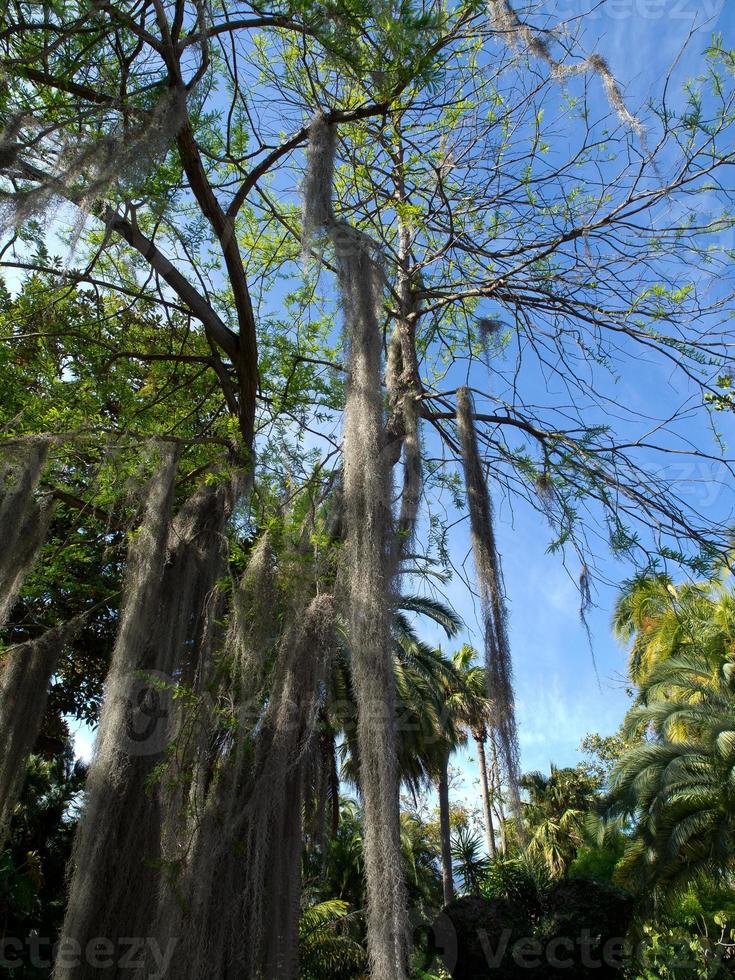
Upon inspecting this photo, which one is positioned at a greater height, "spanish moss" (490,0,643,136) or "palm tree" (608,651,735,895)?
"spanish moss" (490,0,643,136)

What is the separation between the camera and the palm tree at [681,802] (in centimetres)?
880

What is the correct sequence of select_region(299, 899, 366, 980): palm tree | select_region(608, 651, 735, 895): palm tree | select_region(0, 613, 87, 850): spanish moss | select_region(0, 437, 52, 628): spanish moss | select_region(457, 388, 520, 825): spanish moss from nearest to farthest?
select_region(457, 388, 520, 825): spanish moss < select_region(0, 437, 52, 628): spanish moss < select_region(0, 613, 87, 850): spanish moss < select_region(608, 651, 735, 895): palm tree < select_region(299, 899, 366, 980): palm tree

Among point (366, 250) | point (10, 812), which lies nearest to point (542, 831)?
point (10, 812)

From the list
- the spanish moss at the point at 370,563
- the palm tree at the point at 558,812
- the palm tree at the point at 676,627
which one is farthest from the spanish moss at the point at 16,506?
the palm tree at the point at 558,812

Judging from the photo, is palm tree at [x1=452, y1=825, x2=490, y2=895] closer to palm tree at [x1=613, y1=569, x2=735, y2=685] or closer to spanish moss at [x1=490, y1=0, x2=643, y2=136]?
palm tree at [x1=613, y1=569, x2=735, y2=685]

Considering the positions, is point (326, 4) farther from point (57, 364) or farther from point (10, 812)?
point (10, 812)

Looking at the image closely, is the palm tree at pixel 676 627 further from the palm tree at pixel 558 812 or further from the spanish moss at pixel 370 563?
the spanish moss at pixel 370 563

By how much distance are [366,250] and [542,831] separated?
1620cm

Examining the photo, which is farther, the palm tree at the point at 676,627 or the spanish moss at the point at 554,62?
the palm tree at the point at 676,627

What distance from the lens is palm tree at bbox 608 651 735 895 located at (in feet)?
28.9

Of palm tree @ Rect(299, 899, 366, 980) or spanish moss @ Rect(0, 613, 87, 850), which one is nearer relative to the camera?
spanish moss @ Rect(0, 613, 87, 850)

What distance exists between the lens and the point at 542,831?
641 inches

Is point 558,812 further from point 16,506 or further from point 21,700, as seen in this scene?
point 16,506

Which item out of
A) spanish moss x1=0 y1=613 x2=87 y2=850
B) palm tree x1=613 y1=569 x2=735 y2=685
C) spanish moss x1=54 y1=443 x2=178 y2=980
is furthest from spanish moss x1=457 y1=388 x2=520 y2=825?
palm tree x1=613 y1=569 x2=735 y2=685
